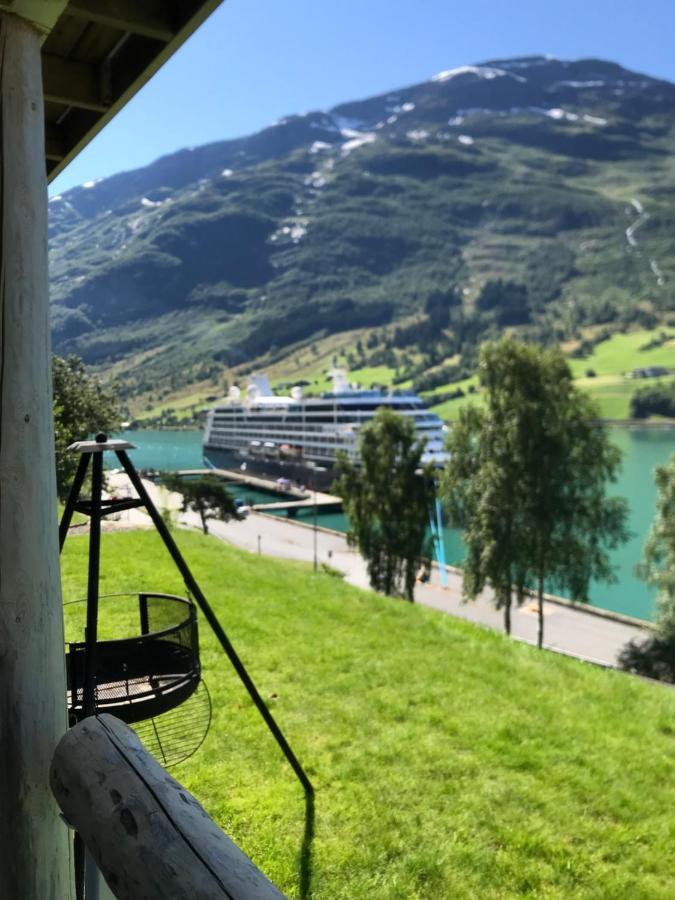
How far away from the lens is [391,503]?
78.6 ft

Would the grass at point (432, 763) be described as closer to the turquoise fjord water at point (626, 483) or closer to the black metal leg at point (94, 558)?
the black metal leg at point (94, 558)

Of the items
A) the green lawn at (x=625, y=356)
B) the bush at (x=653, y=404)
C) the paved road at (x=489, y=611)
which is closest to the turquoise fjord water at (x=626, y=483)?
the paved road at (x=489, y=611)

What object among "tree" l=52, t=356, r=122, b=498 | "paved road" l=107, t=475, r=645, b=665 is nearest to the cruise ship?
"paved road" l=107, t=475, r=645, b=665

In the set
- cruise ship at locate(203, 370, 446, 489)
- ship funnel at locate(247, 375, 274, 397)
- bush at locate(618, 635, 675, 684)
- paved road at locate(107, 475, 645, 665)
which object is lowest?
paved road at locate(107, 475, 645, 665)

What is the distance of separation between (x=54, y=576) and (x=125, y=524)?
11096mm

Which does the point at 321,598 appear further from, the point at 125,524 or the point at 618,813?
the point at 125,524

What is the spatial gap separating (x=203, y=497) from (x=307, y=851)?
127ft

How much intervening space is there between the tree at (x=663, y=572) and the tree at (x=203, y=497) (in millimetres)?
27132

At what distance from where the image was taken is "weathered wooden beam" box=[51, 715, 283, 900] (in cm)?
111

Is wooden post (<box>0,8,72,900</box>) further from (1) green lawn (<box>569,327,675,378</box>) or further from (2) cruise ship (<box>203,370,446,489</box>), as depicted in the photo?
(1) green lawn (<box>569,327,675,378</box>)

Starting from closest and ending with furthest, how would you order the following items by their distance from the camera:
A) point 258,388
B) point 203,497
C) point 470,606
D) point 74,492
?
A: 1. point 74,492
2. point 470,606
3. point 203,497
4. point 258,388

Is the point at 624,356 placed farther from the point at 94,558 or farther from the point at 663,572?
the point at 94,558

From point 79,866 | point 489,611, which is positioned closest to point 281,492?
point 489,611

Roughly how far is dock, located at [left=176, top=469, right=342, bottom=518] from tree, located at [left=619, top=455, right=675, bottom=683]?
29199 millimetres
